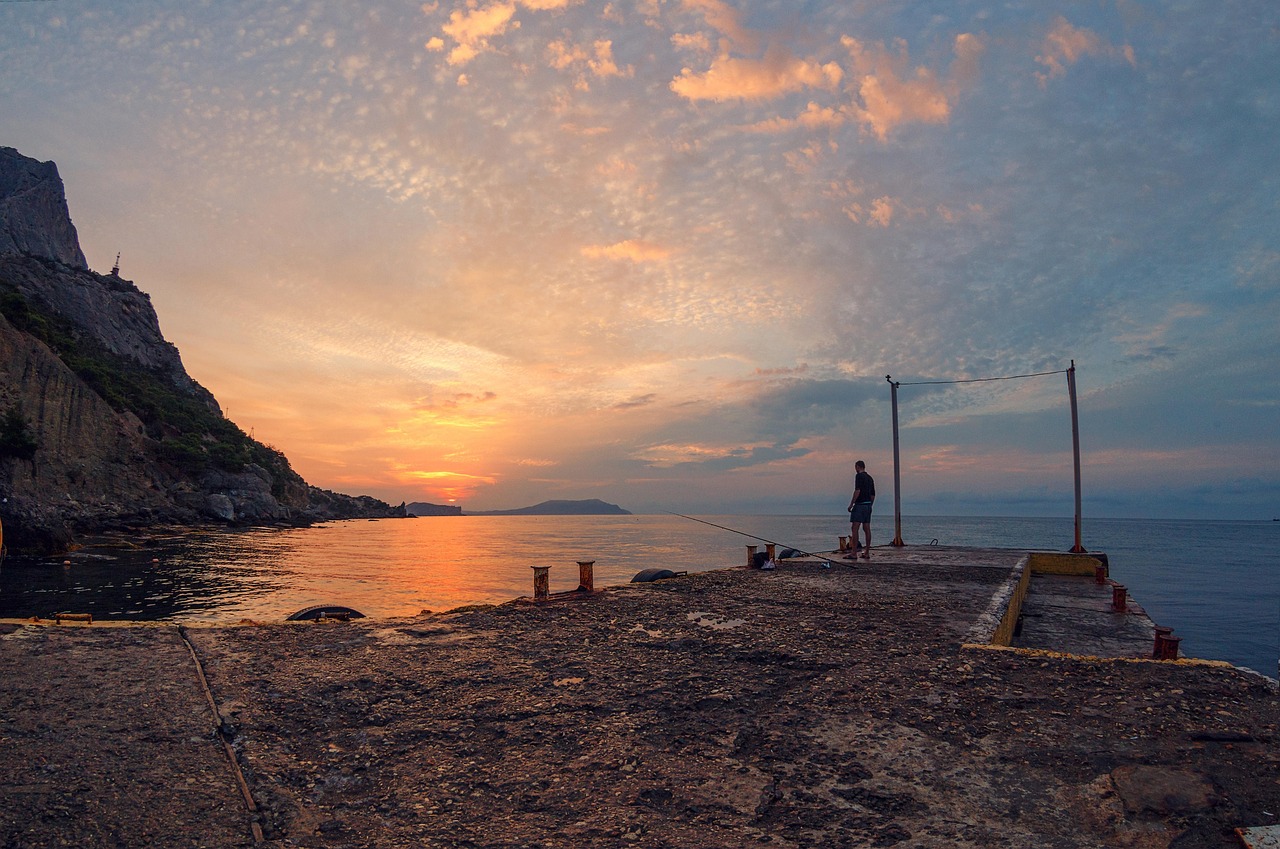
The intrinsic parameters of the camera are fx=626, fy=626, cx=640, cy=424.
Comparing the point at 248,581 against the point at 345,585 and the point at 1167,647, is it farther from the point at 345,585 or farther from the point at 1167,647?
the point at 1167,647

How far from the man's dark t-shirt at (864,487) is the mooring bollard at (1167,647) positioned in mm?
8844

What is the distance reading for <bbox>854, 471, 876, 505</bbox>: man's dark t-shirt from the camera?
14672mm

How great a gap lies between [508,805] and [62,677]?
4315 millimetres

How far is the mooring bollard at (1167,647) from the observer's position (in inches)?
224

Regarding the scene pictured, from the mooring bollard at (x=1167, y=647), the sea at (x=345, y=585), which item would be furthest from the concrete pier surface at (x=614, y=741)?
the sea at (x=345, y=585)

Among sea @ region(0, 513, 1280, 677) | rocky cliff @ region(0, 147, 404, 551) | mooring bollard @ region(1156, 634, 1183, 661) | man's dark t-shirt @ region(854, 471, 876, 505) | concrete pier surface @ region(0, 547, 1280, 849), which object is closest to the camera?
concrete pier surface @ region(0, 547, 1280, 849)

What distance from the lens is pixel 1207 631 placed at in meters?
24.0

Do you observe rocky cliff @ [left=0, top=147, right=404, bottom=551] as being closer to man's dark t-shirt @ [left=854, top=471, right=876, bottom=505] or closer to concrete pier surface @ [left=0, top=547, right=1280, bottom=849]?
concrete pier surface @ [left=0, top=547, right=1280, bottom=849]

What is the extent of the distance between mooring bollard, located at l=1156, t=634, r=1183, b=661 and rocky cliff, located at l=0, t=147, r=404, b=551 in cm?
4318

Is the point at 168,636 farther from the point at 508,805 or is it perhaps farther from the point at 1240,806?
the point at 1240,806

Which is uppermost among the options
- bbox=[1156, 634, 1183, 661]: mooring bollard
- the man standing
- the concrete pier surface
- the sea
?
the man standing

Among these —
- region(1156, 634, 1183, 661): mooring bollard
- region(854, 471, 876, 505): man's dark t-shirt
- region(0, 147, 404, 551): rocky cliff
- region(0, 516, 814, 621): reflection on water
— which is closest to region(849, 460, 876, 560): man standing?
region(854, 471, 876, 505): man's dark t-shirt

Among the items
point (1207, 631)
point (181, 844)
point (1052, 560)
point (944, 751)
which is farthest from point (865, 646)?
point (1207, 631)

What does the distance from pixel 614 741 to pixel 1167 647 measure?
5145mm
